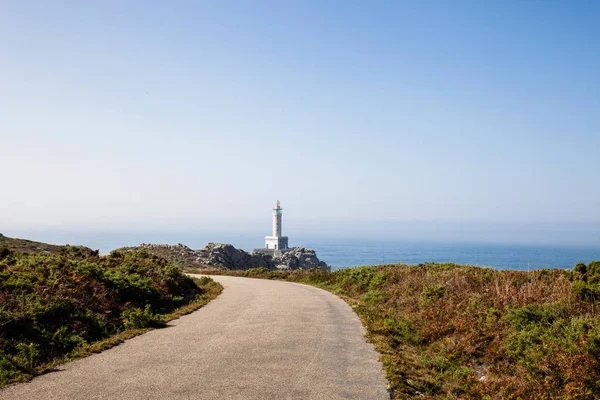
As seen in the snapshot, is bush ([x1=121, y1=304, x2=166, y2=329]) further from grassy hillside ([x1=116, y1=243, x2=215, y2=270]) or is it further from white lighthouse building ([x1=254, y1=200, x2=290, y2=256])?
white lighthouse building ([x1=254, y1=200, x2=290, y2=256])

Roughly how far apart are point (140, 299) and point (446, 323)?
11.9 meters

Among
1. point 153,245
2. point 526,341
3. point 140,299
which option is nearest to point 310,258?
point 153,245

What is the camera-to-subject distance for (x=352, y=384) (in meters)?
9.48

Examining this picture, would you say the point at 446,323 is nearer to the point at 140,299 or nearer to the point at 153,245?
the point at 140,299

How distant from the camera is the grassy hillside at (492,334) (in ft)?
32.4

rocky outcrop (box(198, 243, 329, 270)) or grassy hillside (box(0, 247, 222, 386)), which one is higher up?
grassy hillside (box(0, 247, 222, 386))

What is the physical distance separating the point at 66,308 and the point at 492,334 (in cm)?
1249

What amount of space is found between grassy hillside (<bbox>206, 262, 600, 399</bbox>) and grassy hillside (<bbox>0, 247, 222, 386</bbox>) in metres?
7.74

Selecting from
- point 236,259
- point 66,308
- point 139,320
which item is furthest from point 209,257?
point 66,308

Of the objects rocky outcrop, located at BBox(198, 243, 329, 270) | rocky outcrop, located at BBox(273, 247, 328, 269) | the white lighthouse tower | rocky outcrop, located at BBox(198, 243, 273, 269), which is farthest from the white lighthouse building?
rocky outcrop, located at BBox(198, 243, 273, 269)

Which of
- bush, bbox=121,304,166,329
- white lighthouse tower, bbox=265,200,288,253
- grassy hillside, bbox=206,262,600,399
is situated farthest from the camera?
white lighthouse tower, bbox=265,200,288,253

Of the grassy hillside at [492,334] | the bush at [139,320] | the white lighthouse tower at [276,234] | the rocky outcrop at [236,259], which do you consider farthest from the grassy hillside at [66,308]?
the white lighthouse tower at [276,234]

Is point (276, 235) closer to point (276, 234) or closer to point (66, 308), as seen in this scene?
point (276, 234)

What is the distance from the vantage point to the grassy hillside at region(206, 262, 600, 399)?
9.87 meters
